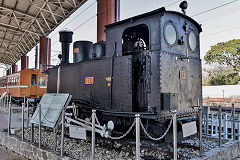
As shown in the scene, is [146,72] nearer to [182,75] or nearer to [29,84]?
[182,75]

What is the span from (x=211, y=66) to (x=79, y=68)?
17.5 meters

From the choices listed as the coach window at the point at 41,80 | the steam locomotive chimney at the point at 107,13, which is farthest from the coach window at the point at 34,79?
the steam locomotive chimney at the point at 107,13

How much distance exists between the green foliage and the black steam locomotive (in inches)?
569

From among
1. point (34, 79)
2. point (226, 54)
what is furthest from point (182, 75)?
point (226, 54)

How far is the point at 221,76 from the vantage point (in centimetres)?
1895

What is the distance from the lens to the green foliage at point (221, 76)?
17.5 m

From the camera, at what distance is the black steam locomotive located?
4113 millimetres

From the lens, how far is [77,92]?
596 centimetres

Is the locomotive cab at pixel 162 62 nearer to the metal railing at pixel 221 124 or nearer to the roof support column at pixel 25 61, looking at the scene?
the metal railing at pixel 221 124

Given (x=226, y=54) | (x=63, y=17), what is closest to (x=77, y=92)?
(x=63, y=17)

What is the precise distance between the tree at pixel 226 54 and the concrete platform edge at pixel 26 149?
17715 millimetres

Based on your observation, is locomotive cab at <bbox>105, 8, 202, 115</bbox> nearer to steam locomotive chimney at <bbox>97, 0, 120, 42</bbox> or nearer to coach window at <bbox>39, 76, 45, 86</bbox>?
steam locomotive chimney at <bbox>97, 0, 120, 42</bbox>

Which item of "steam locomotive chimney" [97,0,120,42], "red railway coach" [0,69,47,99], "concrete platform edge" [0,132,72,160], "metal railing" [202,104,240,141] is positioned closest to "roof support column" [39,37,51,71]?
"red railway coach" [0,69,47,99]

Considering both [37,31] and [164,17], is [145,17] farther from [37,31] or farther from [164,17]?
[37,31]
